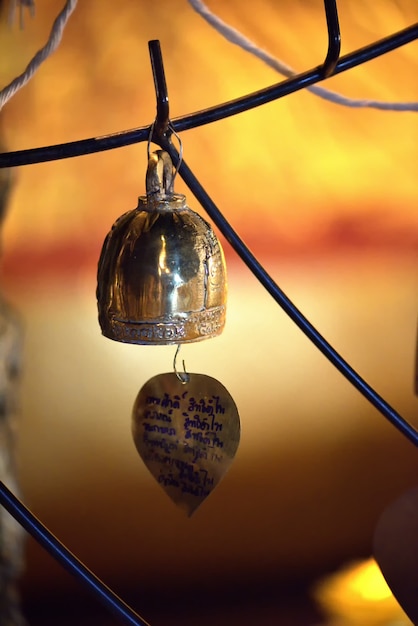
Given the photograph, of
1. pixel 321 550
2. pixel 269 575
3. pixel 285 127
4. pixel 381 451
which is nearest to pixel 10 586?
pixel 269 575

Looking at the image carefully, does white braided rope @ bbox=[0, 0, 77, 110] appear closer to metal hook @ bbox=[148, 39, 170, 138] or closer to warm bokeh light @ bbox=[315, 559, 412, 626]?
metal hook @ bbox=[148, 39, 170, 138]

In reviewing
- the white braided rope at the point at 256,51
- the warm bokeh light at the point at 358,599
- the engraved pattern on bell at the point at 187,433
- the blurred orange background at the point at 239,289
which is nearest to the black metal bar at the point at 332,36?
the white braided rope at the point at 256,51

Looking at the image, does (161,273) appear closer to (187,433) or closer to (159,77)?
(159,77)

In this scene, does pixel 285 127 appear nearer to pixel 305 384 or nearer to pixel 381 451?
pixel 305 384

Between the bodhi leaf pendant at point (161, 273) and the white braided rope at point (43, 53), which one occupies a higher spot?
the white braided rope at point (43, 53)

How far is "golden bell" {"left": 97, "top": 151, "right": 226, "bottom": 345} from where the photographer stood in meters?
0.81

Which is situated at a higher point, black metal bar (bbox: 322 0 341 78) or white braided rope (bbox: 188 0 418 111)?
white braided rope (bbox: 188 0 418 111)

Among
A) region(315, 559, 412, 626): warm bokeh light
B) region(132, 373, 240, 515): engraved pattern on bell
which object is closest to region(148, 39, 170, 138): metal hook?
region(132, 373, 240, 515): engraved pattern on bell

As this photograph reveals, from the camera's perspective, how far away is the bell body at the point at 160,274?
813 mm

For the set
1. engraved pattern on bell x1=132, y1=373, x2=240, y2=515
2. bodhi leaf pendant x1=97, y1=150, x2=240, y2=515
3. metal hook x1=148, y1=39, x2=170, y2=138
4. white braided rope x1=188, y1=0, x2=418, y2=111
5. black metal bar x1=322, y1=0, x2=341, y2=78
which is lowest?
engraved pattern on bell x1=132, y1=373, x2=240, y2=515

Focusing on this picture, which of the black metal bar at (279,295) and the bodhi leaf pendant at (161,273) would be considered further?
the black metal bar at (279,295)

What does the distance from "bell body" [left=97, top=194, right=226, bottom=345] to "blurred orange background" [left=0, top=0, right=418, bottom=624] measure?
120 centimetres

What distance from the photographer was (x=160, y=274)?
81 cm

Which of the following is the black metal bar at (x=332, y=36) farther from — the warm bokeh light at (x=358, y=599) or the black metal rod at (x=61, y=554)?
the warm bokeh light at (x=358, y=599)
